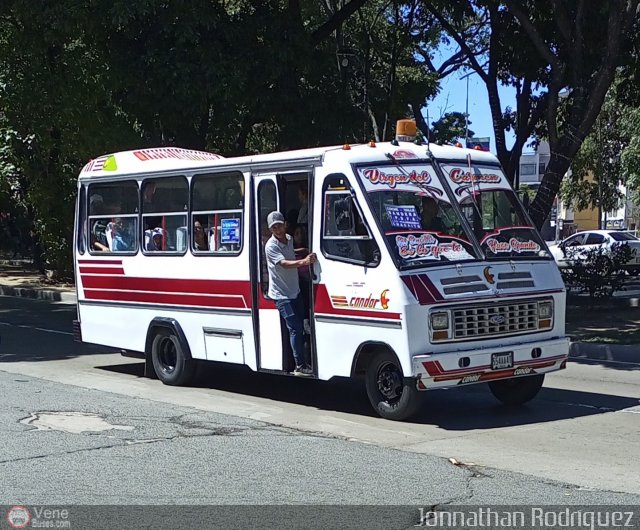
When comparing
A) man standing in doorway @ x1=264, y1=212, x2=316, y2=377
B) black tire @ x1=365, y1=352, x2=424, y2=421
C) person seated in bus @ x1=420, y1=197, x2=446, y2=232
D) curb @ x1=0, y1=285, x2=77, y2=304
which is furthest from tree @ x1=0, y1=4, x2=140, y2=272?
black tire @ x1=365, y1=352, x2=424, y2=421

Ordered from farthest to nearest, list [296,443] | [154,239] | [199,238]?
[154,239], [199,238], [296,443]

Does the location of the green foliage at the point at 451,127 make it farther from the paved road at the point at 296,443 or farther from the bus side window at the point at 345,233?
the bus side window at the point at 345,233

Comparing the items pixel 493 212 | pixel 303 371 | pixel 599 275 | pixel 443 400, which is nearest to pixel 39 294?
pixel 599 275

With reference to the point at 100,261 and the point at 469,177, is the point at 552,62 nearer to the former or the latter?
the point at 469,177

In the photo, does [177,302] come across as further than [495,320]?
Yes

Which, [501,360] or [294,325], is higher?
[294,325]

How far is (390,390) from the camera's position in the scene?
9.76 meters

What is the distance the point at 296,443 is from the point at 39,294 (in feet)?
60.4

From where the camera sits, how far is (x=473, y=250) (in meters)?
9.74

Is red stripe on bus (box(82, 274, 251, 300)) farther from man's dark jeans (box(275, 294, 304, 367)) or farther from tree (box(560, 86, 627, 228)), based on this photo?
tree (box(560, 86, 627, 228))

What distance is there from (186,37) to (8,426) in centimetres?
940

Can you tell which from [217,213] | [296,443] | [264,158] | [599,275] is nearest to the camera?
[296,443]

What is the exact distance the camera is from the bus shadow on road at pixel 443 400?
995 centimetres

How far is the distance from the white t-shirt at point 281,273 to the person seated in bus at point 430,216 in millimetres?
1540
